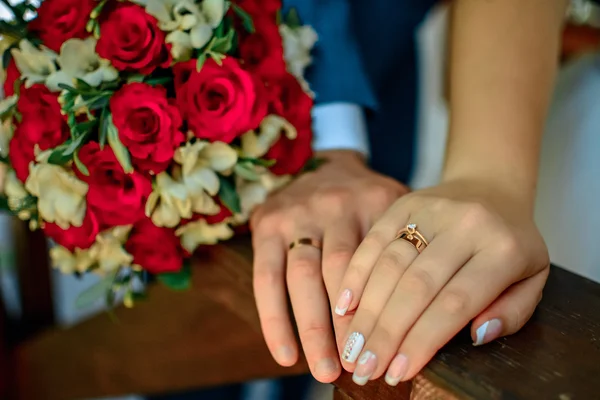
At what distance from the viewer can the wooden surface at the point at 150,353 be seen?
994 millimetres

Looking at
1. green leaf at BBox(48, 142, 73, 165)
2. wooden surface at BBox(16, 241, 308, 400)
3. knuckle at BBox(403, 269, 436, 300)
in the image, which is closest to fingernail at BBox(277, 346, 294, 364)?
knuckle at BBox(403, 269, 436, 300)

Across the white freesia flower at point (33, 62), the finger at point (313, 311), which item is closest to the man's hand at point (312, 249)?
the finger at point (313, 311)

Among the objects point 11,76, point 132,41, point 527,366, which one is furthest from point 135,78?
point 527,366

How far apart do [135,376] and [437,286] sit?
2.92 feet

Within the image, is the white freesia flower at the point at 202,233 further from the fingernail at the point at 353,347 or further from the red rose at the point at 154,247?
the fingernail at the point at 353,347

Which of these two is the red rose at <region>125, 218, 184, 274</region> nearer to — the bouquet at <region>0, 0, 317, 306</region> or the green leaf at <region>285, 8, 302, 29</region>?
the bouquet at <region>0, 0, 317, 306</region>

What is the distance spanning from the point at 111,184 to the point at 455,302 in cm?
28

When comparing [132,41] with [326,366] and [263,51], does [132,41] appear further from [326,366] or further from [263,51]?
[326,366]

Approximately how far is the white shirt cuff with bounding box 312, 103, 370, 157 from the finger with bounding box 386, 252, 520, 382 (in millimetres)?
263

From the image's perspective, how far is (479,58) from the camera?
541 mm

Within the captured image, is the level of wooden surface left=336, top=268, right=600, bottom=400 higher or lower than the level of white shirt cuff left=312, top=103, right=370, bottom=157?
lower

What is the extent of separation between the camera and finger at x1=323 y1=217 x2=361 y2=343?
39cm

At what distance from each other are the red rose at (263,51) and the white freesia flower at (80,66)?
11cm

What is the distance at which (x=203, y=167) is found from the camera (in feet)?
1.52
